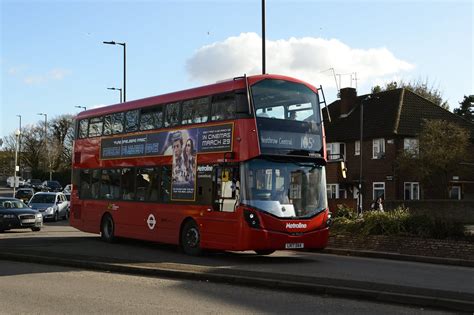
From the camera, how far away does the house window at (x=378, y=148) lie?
145ft

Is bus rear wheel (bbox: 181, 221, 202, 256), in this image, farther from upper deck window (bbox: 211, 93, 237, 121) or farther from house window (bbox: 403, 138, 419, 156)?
house window (bbox: 403, 138, 419, 156)

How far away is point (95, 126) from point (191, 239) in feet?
22.2

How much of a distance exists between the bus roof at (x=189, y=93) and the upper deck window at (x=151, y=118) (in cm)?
20

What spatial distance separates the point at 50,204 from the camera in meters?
33.5

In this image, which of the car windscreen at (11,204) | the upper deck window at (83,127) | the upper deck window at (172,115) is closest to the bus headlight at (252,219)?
the upper deck window at (172,115)

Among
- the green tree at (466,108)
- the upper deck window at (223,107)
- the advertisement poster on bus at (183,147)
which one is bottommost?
the advertisement poster on bus at (183,147)

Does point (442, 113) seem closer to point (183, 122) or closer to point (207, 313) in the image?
point (183, 122)

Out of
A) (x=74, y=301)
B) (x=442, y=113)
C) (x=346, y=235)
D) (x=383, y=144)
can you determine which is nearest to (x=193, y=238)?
(x=346, y=235)

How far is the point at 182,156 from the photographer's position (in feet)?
52.5

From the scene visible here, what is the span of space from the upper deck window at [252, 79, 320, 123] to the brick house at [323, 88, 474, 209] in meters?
26.7

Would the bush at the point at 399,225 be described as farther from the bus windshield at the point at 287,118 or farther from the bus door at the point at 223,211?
the bus door at the point at 223,211

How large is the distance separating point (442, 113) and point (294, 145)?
3698cm

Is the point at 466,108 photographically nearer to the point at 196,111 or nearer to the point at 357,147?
the point at 357,147

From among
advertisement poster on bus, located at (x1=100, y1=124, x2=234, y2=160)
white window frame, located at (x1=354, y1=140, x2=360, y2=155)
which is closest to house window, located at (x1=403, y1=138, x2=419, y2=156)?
white window frame, located at (x1=354, y1=140, x2=360, y2=155)
